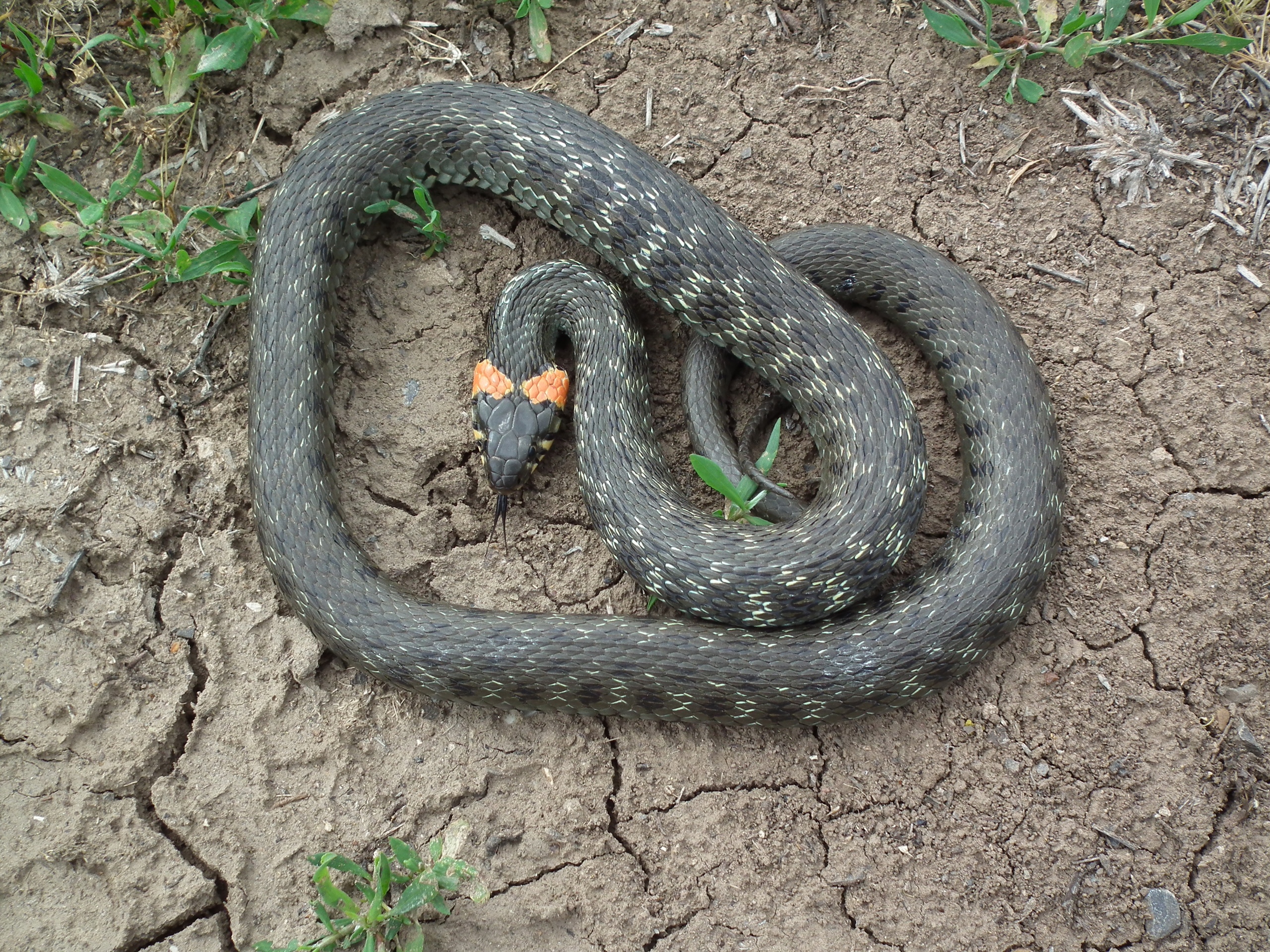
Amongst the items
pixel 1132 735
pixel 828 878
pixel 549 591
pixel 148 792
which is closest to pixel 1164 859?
pixel 1132 735

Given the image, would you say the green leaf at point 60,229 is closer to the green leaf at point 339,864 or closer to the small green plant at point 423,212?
the small green plant at point 423,212

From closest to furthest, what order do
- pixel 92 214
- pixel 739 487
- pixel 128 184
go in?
pixel 739 487
pixel 92 214
pixel 128 184

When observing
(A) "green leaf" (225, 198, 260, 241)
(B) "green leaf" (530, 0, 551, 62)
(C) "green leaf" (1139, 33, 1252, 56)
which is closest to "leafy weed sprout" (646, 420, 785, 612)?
(B) "green leaf" (530, 0, 551, 62)

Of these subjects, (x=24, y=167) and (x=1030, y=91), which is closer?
(x=24, y=167)

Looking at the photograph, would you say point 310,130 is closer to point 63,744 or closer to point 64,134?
point 64,134

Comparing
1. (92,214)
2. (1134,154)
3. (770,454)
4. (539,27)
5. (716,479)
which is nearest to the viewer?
(716,479)

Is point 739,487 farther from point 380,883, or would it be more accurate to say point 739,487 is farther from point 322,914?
point 322,914

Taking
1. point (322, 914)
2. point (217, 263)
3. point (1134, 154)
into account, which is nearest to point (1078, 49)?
point (1134, 154)
